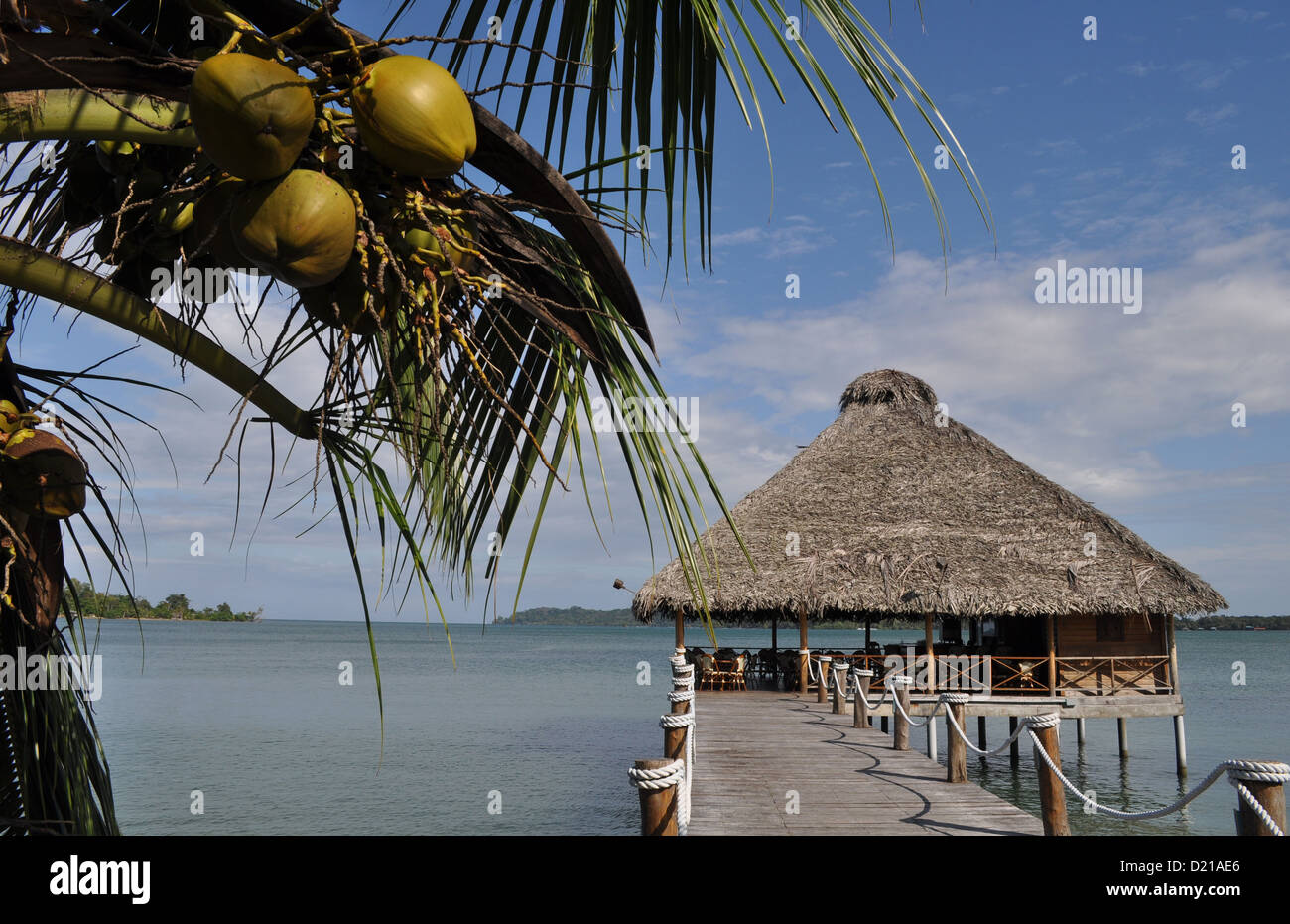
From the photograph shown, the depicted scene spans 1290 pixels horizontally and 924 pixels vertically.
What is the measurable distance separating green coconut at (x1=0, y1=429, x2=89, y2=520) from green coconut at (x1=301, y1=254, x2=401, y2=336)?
2.77 ft

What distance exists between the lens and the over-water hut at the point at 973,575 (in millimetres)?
17578

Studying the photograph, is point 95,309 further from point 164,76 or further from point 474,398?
point 474,398

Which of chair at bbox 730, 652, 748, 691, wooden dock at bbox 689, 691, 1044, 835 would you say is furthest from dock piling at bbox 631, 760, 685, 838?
chair at bbox 730, 652, 748, 691

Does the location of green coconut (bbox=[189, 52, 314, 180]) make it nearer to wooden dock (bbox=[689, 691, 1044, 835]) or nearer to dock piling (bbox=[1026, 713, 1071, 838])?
dock piling (bbox=[1026, 713, 1071, 838])

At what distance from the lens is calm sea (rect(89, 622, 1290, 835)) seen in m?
18.0

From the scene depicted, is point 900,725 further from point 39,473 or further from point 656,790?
point 39,473

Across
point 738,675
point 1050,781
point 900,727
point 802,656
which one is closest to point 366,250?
point 1050,781

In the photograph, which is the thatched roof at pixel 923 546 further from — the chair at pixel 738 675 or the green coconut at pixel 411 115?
the green coconut at pixel 411 115

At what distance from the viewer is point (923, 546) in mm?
19031

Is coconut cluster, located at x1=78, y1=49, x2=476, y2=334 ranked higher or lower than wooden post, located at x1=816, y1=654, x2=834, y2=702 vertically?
higher

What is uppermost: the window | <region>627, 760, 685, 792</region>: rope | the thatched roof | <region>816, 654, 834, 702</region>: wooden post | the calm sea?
the thatched roof

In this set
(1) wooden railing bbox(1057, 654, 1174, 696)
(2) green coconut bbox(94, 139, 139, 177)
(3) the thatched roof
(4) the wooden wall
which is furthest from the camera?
(4) the wooden wall

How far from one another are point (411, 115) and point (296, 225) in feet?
0.61
